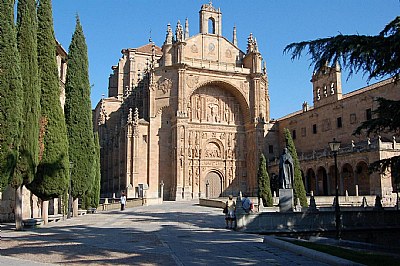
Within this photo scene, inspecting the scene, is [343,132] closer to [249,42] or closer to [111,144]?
[249,42]

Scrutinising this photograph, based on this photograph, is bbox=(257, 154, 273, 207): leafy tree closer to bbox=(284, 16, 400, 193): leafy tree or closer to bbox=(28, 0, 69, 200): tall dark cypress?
bbox=(28, 0, 69, 200): tall dark cypress

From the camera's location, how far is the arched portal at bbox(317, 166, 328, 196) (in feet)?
131

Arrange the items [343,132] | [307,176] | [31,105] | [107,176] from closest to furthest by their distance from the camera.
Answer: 1. [31,105]
2. [343,132]
3. [307,176]
4. [107,176]

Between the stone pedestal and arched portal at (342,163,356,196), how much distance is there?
2076 cm

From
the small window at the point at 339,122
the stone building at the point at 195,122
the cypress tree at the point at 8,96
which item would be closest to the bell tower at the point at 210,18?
the stone building at the point at 195,122

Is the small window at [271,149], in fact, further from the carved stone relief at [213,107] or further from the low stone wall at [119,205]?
the low stone wall at [119,205]

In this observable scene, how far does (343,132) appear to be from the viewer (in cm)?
3853

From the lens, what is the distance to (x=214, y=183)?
46562 millimetres

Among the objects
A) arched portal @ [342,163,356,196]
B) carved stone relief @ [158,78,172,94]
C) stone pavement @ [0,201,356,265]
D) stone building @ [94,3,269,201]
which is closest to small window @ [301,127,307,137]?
stone building @ [94,3,269,201]

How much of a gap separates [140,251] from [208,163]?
3657cm

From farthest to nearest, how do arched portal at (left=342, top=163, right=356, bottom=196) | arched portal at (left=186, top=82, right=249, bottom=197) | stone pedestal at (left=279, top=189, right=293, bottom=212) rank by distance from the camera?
arched portal at (left=186, top=82, right=249, bottom=197) → arched portal at (left=342, top=163, right=356, bottom=196) → stone pedestal at (left=279, top=189, right=293, bottom=212)

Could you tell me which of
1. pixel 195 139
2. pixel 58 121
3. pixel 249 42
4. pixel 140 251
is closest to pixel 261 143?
pixel 195 139

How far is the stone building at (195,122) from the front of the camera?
42.6 metres

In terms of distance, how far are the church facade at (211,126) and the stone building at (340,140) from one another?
119mm
